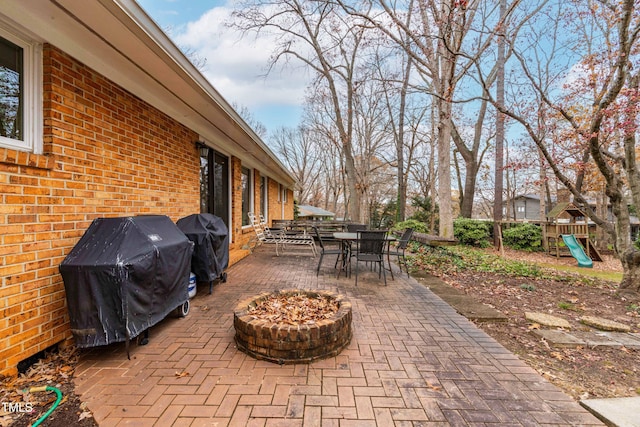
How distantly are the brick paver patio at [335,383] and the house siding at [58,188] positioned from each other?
0.54 m

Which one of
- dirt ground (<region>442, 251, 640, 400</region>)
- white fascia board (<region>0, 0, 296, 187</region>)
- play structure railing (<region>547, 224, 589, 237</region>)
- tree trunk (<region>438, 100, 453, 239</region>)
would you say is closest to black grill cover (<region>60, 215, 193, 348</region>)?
white fascia board (<region>0, 0, 296, 187</region>)

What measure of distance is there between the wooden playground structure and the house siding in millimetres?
12778

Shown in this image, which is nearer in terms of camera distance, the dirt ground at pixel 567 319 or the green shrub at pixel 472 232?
the dirt ground at pixel 567 319

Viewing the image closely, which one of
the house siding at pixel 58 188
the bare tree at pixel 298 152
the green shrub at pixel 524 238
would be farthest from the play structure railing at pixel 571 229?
the bare tree at pixel 298 152

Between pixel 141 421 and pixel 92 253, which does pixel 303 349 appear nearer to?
pixel 141 421

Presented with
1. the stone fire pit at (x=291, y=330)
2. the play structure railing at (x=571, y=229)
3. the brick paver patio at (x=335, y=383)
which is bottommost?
the brick paver patio at (x=335, y=383)

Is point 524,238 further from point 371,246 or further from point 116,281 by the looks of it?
point 116,281

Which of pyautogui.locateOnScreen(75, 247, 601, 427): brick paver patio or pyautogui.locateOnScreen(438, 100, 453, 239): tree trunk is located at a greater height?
pyautogui.locateOnScreen(438, 100, 453, 239): tree trunk

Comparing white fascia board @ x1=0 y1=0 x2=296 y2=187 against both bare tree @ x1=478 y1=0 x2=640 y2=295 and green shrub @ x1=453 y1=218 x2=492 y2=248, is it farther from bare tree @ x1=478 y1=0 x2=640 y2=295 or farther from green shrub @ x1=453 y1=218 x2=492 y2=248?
green shrub @ x1=453 y1=218 x2=492 y2=248

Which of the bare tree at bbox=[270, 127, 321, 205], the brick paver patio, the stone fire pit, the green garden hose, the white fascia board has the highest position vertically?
the bare tree at bbox=[270, 127, 321, 205]

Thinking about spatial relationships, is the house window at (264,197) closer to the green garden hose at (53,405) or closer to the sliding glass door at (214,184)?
the sliding glass door at (214,184)

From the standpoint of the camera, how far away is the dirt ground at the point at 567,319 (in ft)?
6.92

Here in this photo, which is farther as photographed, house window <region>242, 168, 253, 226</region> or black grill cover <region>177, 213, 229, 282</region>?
house window <region>242, 168, 253, 226</region>

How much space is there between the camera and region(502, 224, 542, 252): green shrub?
11172 mm
